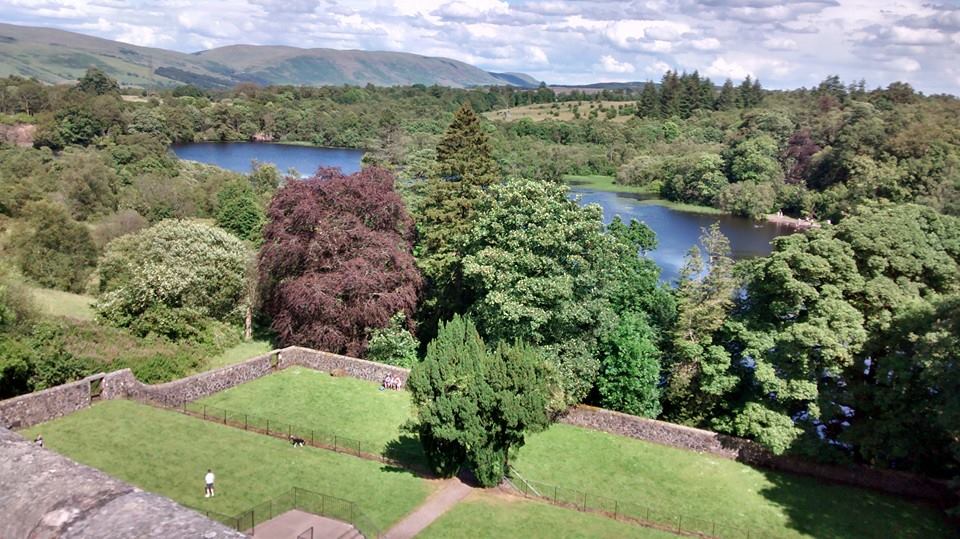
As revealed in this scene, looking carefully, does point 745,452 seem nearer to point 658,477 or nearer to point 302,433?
point 658,477

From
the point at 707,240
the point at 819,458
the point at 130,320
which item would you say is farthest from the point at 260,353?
the point at 819,458

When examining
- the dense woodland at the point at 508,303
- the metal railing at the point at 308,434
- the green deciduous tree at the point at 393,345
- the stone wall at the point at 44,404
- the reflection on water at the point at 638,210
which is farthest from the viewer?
the reflection on water at the point at 638,210

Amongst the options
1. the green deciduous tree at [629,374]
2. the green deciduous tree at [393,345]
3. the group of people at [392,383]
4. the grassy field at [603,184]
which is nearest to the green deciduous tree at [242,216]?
the green deciduous tree at [393,345]

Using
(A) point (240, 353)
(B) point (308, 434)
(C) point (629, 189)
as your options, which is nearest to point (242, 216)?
(A) point (240, 353)

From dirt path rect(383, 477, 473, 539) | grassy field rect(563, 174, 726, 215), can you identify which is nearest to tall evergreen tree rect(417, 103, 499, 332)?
dirt path rect(383, 477, 473, 539)

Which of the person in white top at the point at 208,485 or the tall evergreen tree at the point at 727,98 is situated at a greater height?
the tall evergreen tree at the point at 727,98

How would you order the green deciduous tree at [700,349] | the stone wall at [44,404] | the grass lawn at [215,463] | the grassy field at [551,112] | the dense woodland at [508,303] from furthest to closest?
the grassy field at [551,112], the green deciduous tree at [700,349], the dense woodland at [508,303], the stone wall at [44,404], the grass lawn at [215,463]

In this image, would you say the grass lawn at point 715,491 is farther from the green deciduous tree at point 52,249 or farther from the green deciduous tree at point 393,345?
the green deciduous tree at point 52,249

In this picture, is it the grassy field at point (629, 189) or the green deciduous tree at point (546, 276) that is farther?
the grassy field at point (629, 189)
